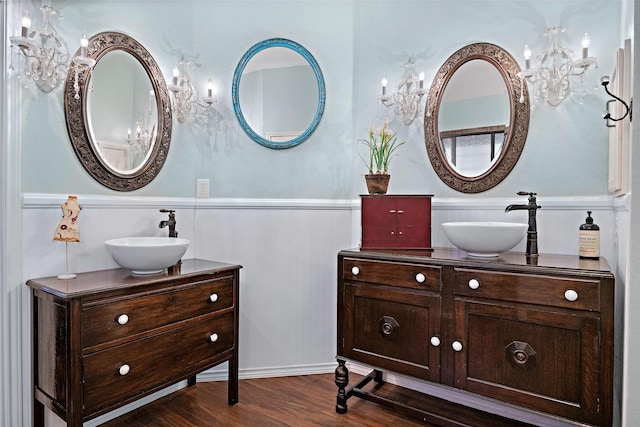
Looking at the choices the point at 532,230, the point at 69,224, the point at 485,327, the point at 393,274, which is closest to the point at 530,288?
the point at 485,327

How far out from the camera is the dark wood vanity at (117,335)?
1.58 metres

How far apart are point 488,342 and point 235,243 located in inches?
63.1

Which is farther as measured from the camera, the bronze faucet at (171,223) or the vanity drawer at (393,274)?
the bronze faucet at (171,223)

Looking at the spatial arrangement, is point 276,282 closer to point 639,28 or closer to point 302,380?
point 302,380

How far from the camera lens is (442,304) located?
1867mm

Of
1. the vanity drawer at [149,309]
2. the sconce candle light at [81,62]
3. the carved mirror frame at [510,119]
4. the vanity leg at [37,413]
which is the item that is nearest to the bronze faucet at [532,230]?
the carved mirror frame at [510,119]

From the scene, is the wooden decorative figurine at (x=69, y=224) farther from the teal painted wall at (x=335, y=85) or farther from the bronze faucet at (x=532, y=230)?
the bronze faucet at (x=532, y=230)

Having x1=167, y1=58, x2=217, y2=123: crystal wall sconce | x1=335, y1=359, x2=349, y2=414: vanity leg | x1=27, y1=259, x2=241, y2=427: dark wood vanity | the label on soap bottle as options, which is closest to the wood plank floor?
x1=335, y1=359, x2=349, y2=414: vanity leg

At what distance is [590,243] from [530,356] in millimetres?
628

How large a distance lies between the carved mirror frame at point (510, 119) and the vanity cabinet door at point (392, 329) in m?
0.81

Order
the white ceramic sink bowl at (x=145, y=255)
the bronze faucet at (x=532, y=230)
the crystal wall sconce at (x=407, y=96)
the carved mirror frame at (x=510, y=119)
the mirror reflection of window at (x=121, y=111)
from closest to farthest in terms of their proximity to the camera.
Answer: the white ceramic sink bowl at (x=145, y=255) → the bronze faucet at (x=532, y=230) → the mirror reflection of window at (x=121, y=111) → the carved mirror frame at (x=510, y=119) → the crystal wall sconce at (x=407, y=96)

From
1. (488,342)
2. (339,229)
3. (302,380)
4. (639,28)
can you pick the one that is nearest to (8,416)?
(302,380)

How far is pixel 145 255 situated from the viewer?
72.1 inches

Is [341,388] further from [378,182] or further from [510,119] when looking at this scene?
[510,119]
